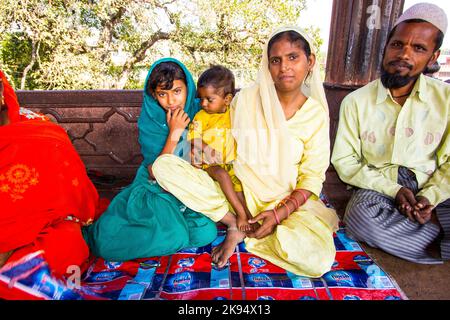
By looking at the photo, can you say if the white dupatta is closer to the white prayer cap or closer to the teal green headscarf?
the teal green headscarf

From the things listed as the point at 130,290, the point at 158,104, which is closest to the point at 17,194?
the point at 130,290

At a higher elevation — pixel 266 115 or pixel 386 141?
pixel 266 115

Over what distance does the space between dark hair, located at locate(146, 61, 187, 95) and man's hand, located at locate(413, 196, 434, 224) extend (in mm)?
1802

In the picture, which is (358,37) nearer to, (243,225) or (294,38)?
(294,38)

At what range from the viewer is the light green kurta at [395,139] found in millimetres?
2205

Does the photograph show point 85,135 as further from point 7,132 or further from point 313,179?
point 313,179

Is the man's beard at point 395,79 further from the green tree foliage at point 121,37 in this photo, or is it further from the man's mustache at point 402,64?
the green tree foliage at point 121,37

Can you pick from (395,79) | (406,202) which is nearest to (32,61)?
(395,79)

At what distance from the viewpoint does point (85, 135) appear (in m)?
3.33

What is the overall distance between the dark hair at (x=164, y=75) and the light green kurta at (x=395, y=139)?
1317 millimetres

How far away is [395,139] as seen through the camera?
2.24 meters

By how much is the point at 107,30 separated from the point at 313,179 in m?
9.83

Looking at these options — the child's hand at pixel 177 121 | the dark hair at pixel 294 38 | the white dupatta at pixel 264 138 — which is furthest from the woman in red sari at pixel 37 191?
the dark hair at pixel 294 38
